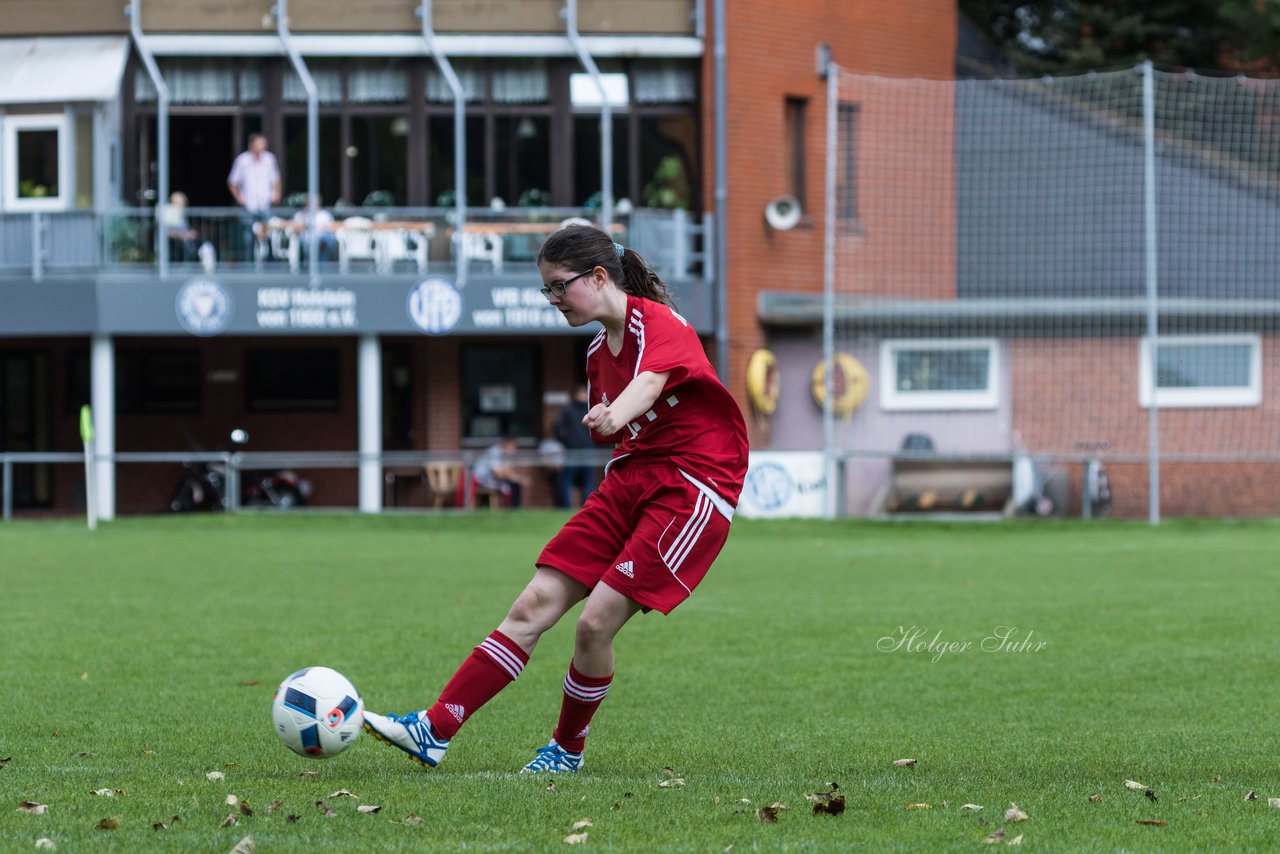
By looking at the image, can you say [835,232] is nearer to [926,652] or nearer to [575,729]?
[926,652]

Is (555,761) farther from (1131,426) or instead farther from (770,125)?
(770,125)

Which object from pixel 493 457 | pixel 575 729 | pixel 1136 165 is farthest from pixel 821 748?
pixel 1136 165

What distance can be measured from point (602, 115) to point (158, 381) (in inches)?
351

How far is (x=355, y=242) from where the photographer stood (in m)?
29.4

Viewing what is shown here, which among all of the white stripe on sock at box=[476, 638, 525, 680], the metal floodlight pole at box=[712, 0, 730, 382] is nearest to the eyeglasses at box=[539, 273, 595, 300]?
the white stripe on sock at box=[476, 638, 525, 680]

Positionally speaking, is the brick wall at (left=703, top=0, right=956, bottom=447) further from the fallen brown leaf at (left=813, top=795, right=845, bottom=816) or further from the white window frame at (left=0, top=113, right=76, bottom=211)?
the fallen brown leaf at (left=813, top=795, right=845, bottom=816)

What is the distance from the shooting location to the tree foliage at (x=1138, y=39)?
37.4m

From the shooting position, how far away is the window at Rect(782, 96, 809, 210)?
1231 inches

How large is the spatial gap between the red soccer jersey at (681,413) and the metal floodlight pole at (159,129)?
23.2 meters

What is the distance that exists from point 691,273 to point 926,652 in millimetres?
20362

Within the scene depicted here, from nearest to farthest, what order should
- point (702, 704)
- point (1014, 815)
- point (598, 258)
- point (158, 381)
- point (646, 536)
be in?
1. point (1014, 815)
2. point (646, 536)
3. point (598, 258)
4. point (702, 704)
5. point (158, 381)

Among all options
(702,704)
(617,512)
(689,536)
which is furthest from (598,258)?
(702,704)

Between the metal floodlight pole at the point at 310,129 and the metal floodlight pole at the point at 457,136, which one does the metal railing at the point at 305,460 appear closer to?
the metal floodlight pole at the point at 457,136

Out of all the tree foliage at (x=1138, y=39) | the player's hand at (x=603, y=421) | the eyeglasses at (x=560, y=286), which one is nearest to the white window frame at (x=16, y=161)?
the tree foliage at (x=1138, y=39)
